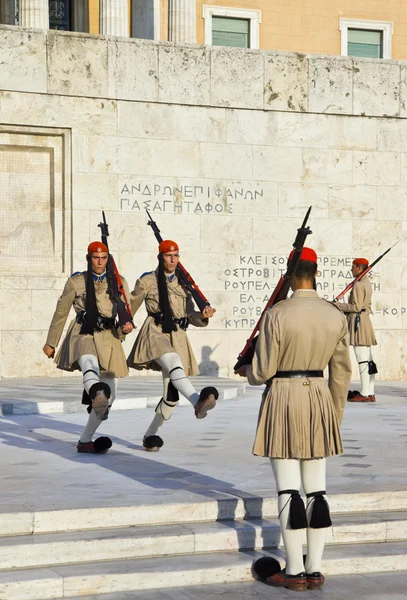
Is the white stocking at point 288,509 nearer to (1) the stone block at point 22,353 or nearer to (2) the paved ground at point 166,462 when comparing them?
(2) the paved ground at point 166,462

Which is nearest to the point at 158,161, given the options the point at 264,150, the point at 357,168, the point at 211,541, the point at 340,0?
the point at 264,150

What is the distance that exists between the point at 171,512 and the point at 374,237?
13.0 meters

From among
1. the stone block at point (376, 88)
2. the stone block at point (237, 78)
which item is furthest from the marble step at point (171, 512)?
the stone block at point (376, 88)

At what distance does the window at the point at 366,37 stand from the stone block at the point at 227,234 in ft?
56.6

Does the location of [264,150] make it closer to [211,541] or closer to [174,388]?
[174,388]

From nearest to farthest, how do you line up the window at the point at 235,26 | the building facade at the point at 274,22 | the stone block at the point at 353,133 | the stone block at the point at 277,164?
the stone block at the point at 277,164 < the stone block at the point at 353,133 < the building facade at the point at 274,22 < the window at the point at 235,26

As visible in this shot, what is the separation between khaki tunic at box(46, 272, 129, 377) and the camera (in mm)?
10016

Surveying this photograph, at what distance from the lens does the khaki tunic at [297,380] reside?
6.39m

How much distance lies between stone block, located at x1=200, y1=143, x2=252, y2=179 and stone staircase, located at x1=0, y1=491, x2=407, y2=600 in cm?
1149

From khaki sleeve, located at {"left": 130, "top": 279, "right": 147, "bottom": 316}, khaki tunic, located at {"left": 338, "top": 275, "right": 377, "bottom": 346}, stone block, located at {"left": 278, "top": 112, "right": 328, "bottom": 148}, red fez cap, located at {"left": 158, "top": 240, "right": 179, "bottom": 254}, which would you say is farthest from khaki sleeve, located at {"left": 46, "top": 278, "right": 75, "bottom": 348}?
stone block, located at {"left": 278, "top": 112, "right": 328, "bottom": 148}

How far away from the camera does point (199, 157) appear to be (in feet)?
61.8

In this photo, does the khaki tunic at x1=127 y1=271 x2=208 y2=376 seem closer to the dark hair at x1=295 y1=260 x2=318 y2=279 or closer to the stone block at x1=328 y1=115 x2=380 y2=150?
the dark hair at x1=295 y1=260 x2=318 y2=279

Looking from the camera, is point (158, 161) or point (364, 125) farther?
point (364, 125)

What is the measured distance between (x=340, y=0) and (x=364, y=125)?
16047mm
